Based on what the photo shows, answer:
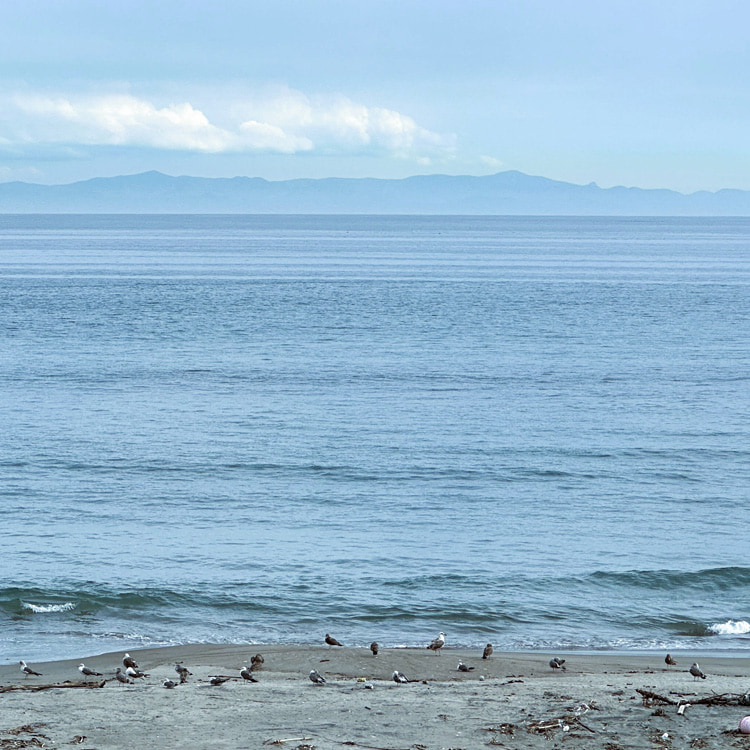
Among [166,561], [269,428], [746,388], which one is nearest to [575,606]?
[166,561]

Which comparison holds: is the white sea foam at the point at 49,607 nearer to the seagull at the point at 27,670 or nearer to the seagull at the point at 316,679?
the seagull at the point at 27,670

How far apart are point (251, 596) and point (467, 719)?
401 inches

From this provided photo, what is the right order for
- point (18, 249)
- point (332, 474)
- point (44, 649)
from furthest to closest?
point (18, 249) → point (332, 474) → point (44, 649)

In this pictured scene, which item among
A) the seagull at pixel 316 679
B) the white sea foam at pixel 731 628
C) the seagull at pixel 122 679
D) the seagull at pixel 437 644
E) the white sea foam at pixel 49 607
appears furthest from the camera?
the white sea foam at pixel 49 607

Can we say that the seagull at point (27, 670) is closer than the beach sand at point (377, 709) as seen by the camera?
No

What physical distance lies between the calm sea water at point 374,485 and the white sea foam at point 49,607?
0.05m

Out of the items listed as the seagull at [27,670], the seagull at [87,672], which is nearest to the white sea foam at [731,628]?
the seagull at [87,672]

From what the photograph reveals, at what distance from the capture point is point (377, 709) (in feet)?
46.5

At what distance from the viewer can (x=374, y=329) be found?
73500mm

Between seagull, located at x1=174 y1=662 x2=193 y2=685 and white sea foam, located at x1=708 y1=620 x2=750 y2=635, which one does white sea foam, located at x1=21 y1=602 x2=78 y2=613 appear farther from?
white sea foam, located at x1=708 y1=620 x2=750 y2=635

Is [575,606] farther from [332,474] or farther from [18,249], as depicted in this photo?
[18,249]

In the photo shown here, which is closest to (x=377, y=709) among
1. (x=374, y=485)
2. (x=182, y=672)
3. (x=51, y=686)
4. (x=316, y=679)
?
(x=316, y=679)

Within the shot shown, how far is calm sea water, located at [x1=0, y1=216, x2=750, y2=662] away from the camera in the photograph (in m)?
22.4

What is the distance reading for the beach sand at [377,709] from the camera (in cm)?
1270
